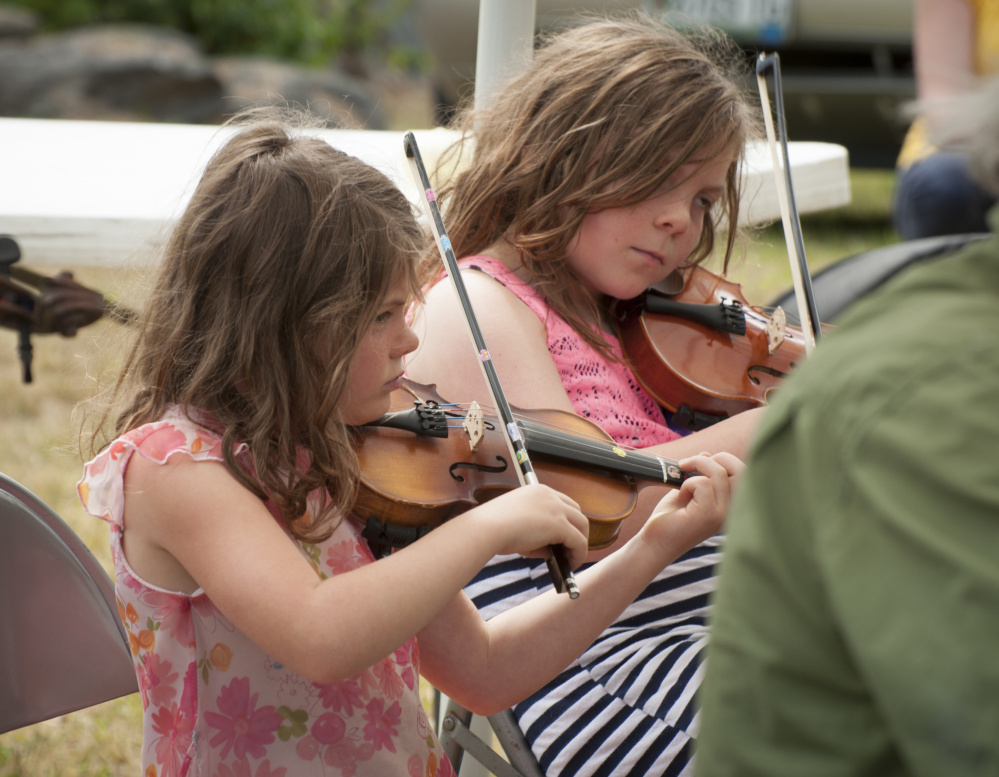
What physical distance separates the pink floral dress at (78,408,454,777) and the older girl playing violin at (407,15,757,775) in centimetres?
24

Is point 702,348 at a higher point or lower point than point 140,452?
lower

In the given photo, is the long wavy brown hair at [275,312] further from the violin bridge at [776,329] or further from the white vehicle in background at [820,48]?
the white vehicle in background at [820,48]

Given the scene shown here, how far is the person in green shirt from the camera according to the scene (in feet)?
1.18

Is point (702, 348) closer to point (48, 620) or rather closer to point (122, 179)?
point (48, 620)

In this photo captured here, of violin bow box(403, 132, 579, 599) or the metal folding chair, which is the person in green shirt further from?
the metal folding chair

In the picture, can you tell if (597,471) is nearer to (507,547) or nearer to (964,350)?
(507,547)

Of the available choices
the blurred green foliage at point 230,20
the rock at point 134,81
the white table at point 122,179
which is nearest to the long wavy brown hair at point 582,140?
the white table at point 122,179

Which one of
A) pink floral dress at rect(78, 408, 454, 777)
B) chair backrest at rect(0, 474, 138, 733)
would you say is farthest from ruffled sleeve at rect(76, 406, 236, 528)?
chair backrest at rect(0, 474, 138, 733)

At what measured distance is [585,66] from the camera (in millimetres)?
1301

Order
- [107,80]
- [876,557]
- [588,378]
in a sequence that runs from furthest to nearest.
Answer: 1. [107,80]
2. [588,378]
3. [876,557]

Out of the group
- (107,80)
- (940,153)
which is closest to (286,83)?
(107,80)

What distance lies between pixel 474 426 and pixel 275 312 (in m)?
0.26

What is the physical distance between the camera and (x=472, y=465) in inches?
41.2

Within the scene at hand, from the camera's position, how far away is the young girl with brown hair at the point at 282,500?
833 millimetres
